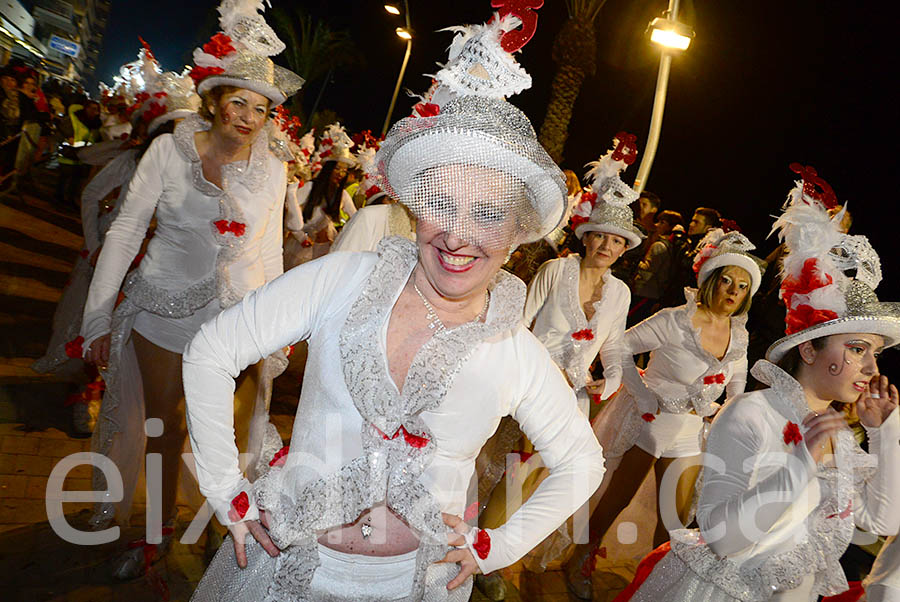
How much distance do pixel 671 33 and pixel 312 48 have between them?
27.5m

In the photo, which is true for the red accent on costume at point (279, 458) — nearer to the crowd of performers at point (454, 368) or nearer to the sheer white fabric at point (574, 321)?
the crowd of performers at point (454, 368)

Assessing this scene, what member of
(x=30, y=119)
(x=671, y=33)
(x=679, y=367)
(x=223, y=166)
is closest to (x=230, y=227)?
(x=223, y=166)

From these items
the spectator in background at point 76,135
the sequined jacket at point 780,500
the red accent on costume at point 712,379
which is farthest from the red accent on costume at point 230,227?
the spectator in background at point 76,135

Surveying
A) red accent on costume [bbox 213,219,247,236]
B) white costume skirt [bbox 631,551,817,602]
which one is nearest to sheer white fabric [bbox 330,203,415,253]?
red accent on costume [bbox 213,219,247,236]

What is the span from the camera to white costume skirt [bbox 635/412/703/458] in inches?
190

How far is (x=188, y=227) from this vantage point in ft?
11.5

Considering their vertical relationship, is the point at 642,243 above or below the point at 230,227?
above

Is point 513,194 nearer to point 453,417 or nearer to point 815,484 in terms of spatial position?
point 453,417

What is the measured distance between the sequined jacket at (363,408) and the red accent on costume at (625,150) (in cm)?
363

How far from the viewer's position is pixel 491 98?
1913mm

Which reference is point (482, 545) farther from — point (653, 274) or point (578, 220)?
point (653, 274)

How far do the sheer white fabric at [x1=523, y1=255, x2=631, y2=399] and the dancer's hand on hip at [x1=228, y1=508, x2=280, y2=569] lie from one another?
10.6 feet

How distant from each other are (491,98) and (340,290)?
75 cm

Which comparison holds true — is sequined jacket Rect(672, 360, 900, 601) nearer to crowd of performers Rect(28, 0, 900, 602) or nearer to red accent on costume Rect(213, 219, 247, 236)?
crowd of performers Rect(28, 0, 900, 602)
